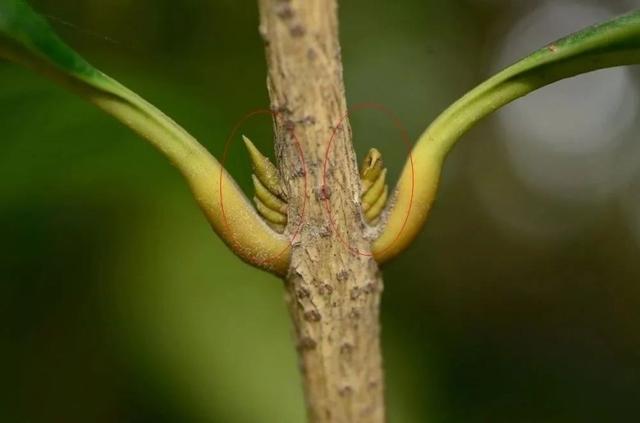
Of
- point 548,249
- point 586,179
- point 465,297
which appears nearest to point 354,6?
point 465,297

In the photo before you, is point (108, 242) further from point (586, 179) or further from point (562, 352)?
point (586, 179)

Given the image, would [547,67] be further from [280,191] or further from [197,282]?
[197,282]

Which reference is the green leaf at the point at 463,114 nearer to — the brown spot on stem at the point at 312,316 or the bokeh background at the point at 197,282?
the brown spot on stem at the point at 312,316

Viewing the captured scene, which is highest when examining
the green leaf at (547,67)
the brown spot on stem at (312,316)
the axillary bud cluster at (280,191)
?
the green leaf at (547,67)

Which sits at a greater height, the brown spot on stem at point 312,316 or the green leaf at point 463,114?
the green leaf at point 463,114

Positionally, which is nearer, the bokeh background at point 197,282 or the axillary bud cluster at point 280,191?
the axillary bud cluster at point 280,191

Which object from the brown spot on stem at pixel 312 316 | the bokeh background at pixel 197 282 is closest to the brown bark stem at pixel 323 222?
the brown spot on stem at pixel 312 316
